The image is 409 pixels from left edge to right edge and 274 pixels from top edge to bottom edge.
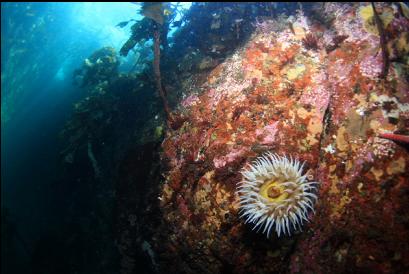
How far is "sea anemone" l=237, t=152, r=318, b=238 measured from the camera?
3.17 metres

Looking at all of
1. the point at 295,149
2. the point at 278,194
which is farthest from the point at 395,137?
the point at 278,194

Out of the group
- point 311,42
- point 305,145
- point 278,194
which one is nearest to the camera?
point 278,194

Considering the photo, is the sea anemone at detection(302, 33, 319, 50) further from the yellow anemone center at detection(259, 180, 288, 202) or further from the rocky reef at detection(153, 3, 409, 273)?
the yellow anemone center at detection(259, 180, 288, 202)

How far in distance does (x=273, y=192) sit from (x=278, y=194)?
56 millimetres

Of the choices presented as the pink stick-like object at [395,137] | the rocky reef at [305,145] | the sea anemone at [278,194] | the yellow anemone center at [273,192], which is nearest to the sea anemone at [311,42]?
the rocky reef at [305,145]

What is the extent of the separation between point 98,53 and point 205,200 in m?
11.4

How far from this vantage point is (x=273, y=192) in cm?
322

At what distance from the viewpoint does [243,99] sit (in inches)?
175

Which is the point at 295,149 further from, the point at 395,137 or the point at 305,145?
the point at 395,137

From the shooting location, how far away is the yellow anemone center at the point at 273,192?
10.5 feet

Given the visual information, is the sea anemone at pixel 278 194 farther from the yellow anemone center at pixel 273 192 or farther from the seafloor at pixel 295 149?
the seafloor at pixel 295 149

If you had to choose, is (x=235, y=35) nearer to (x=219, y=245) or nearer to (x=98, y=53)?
(x=219, y=245)

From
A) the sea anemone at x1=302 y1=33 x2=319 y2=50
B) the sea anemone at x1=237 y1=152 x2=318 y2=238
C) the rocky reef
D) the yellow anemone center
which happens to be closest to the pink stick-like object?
the rocky reef

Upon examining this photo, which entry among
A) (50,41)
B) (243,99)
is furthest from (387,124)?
(50,41)
